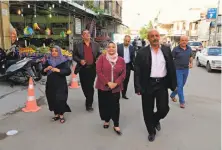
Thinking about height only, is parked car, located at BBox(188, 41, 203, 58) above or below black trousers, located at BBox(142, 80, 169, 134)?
above

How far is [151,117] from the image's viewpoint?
13.1ft

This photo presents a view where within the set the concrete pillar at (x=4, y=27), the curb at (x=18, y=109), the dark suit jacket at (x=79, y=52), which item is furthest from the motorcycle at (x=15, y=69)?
the dark suit jacket at (x=79, y=52)

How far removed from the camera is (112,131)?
14.3 ft

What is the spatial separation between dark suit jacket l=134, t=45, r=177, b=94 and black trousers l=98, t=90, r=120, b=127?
1.83 ft

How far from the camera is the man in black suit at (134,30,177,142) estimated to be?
3.77 metres

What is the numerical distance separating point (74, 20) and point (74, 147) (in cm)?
1501

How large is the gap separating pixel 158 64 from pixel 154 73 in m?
0.15

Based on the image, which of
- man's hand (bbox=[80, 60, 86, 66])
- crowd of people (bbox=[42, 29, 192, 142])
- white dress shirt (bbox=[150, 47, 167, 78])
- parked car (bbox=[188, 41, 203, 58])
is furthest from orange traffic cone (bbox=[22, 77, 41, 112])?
parked car (bbox=[188, 41, 203, 58])

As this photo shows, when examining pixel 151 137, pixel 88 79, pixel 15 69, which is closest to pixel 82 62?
pixel 88 79

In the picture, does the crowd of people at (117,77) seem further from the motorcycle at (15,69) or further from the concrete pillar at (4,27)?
the concrete pillar at (4,27)

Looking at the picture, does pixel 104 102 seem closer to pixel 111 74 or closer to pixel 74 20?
pixel 111 74

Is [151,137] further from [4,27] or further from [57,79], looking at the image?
[4,27]

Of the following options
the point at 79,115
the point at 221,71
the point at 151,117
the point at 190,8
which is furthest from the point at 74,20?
the point at 190,8

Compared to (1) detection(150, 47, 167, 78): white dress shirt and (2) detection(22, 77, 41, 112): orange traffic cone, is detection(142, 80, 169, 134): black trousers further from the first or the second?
(2) detection(22, 77, 41, 112): orange traffic cone
